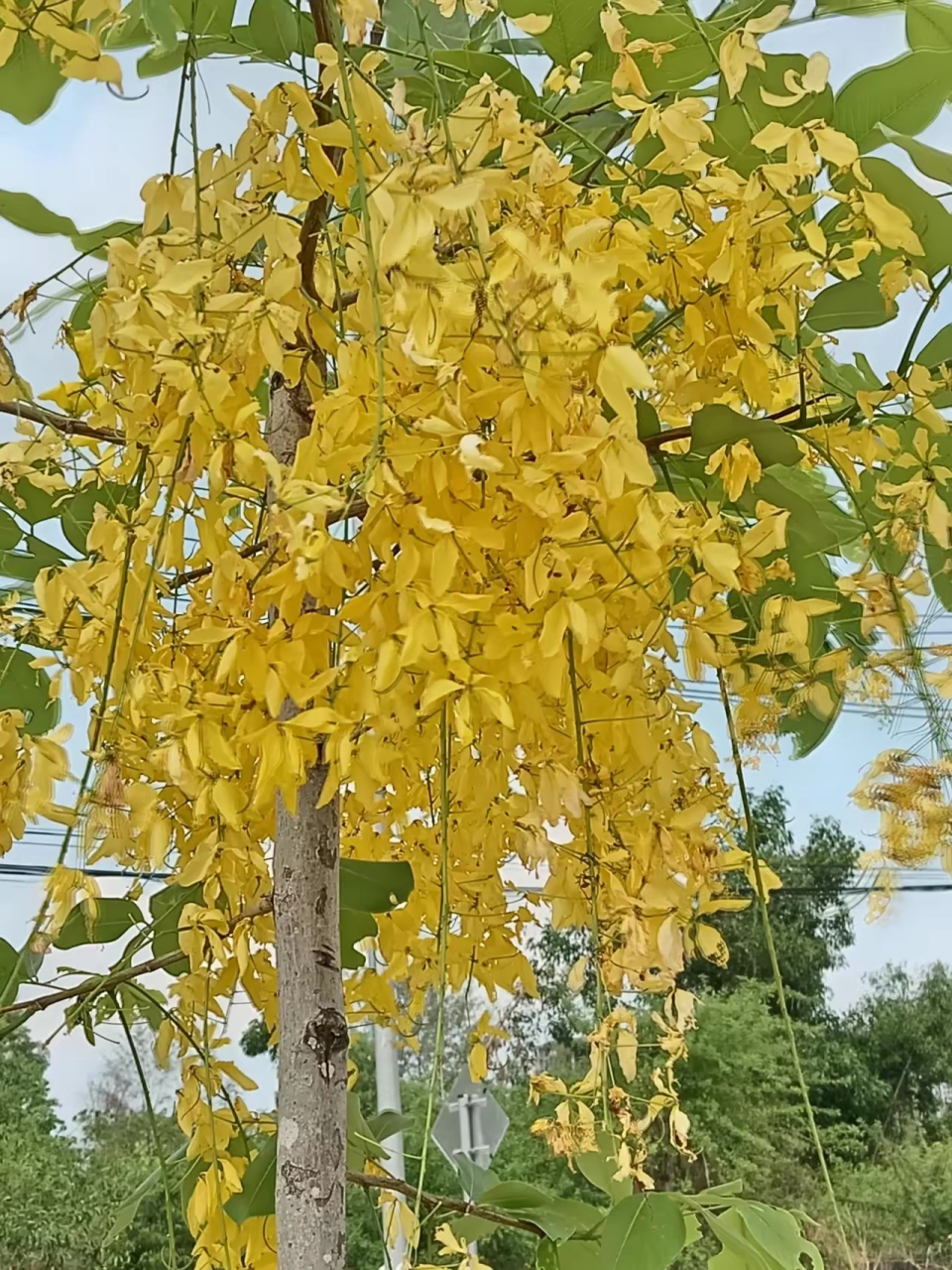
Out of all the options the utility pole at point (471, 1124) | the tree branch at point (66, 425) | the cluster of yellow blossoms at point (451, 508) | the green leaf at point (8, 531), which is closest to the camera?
the cluster of yellow blossoms at point (451, 508)

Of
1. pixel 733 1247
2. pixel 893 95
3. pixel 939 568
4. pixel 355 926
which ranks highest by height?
pixel 893 95

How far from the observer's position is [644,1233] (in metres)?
0.33

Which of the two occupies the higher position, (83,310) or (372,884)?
(83,310)

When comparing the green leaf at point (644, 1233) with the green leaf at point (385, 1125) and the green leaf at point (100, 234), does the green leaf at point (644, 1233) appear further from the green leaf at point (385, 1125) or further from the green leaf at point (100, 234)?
the green leaf at point (100, 234)

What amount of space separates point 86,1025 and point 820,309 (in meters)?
0.34

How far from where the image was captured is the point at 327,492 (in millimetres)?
209

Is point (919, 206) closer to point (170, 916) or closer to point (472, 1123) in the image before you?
point (170, 916)

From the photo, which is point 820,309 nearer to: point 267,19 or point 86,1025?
point 267,19

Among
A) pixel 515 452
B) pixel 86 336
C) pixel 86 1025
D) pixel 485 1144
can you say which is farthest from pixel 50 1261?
pixel 515 452

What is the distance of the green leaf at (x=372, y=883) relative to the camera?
1.18 feet

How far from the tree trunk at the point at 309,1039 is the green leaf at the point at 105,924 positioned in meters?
0.12

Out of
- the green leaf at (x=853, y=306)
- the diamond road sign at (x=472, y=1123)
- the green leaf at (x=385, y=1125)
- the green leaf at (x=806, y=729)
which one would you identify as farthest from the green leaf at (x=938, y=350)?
the diamond road sign at (x=472, y=1123)

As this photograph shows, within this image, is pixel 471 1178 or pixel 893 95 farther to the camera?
pixel 471 1178

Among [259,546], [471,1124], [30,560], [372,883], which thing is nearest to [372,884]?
[372,883]
